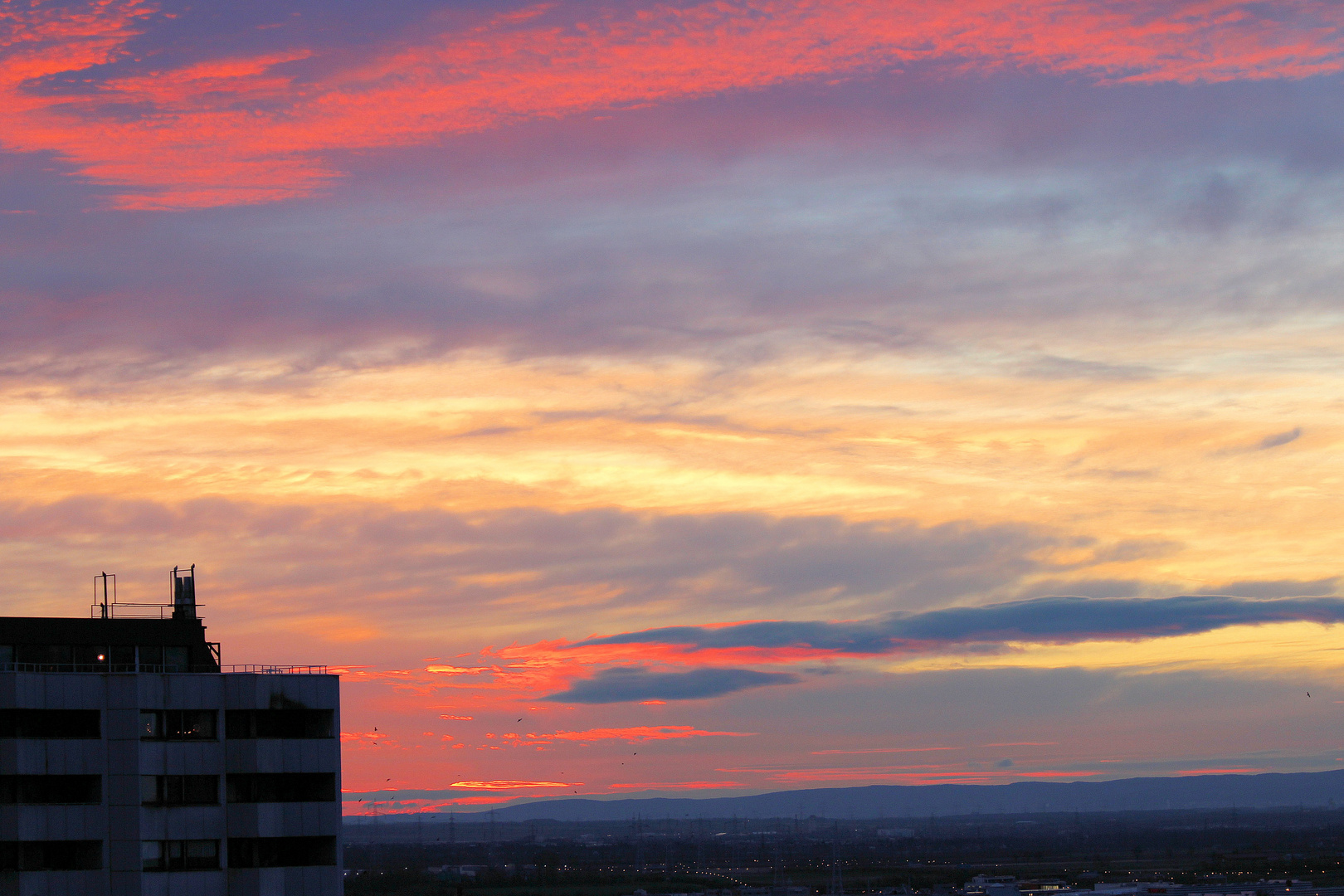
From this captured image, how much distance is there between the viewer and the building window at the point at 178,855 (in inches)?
4365

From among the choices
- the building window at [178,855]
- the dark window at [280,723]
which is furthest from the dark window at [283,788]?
the building window at [178,855]

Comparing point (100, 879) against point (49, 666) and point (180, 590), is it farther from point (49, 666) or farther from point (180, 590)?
point (180, 590)

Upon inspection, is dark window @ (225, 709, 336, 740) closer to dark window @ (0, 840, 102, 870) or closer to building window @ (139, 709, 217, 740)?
building window @ (139, 709, 217, 740)

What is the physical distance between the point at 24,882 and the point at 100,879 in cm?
535

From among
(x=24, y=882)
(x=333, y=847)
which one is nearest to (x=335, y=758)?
(x=333, y=847)

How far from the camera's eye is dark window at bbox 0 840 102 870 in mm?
105875

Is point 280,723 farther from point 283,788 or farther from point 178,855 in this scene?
point 178,855

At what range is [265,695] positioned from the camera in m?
117

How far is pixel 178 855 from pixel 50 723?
13991mm

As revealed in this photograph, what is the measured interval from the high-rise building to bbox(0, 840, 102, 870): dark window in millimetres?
84

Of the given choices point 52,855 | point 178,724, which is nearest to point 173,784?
point 178,724

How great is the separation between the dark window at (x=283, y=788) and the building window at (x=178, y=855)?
4.01 meters

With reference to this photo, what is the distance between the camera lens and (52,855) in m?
108

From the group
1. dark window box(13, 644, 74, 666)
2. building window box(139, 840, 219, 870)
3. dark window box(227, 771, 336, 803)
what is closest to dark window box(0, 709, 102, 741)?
dark window box(13, 644, 74, 666)
